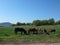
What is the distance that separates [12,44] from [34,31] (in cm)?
1240

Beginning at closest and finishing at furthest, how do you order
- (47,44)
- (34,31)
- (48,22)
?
(47,44)
(34,31)
(48,22)

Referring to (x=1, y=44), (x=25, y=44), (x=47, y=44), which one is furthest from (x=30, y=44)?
(x=1, y=44)

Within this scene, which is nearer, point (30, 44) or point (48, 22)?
point (30, 44)

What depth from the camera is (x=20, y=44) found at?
12.2m

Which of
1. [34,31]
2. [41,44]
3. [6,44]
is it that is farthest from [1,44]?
[34,31]

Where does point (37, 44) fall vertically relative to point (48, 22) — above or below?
below

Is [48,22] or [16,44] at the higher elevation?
[48,22]

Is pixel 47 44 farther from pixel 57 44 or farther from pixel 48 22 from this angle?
pixel 48 22

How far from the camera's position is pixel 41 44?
12023 mm

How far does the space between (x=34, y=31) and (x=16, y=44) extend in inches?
486

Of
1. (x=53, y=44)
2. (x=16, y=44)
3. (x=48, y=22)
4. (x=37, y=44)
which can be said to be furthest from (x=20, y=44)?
(x=48, y=22)

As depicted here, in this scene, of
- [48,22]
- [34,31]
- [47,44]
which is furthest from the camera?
[48,22]

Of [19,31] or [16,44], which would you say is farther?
[19,31]

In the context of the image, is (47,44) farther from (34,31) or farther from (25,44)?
(34,31)
